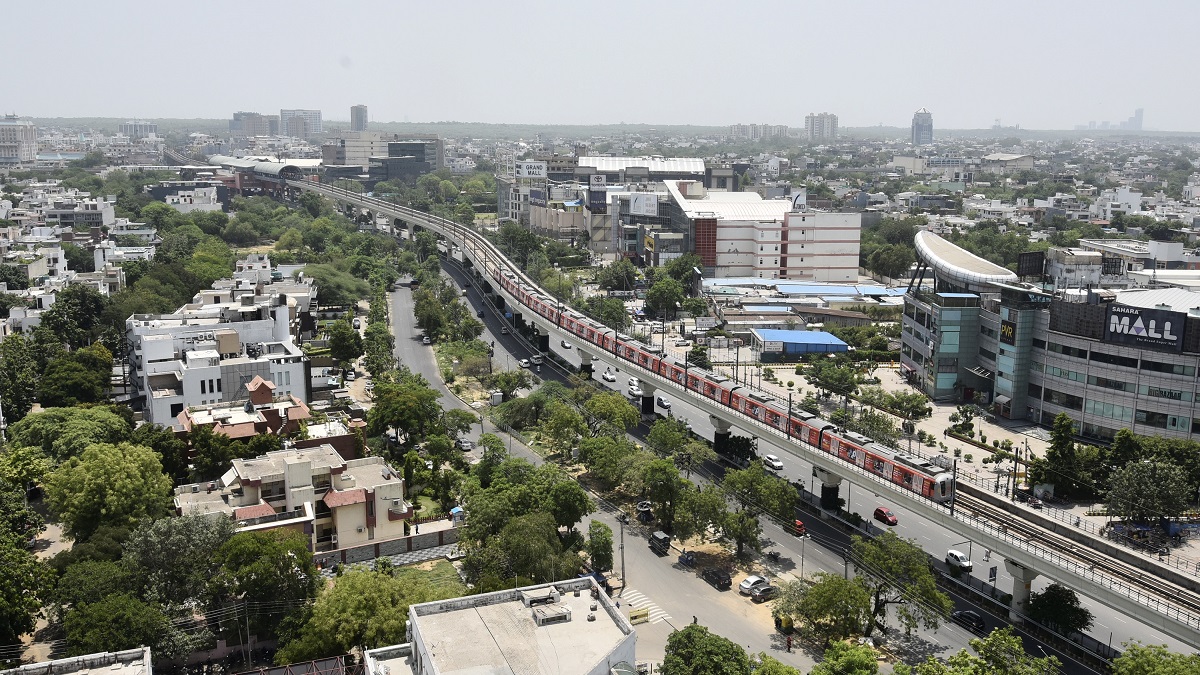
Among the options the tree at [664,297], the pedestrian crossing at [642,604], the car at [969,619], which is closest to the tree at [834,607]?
the car at [969,619]

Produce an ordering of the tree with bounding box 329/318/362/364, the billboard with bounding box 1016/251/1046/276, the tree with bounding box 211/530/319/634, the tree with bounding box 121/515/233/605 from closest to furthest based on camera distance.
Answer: the tree with bounding box 211/530/319/634
the tree with bounding box 121/515/233/605
the billboard with bounding box 1016/251/1046/276
the tree with bounding box 329/318/362/364

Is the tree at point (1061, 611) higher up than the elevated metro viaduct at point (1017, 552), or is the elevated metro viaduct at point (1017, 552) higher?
the elevated metro viaduct at point (1017, 552)

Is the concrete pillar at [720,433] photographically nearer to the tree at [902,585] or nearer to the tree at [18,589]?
the tree at [902,585]

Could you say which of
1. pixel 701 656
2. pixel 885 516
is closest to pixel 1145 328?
pixel 885 516

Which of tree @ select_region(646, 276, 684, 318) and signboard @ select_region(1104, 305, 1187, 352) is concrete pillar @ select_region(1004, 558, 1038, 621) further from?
tree @ select_region(646, 276, 684, 318)

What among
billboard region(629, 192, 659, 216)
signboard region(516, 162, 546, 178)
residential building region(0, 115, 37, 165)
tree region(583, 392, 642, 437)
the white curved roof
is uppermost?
residential building region(0, 115, 37, 165)

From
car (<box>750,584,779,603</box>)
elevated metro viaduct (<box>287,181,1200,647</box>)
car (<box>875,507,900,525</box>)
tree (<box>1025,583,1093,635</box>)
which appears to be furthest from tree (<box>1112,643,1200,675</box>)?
car (<box>875,507,900,525</box>)
